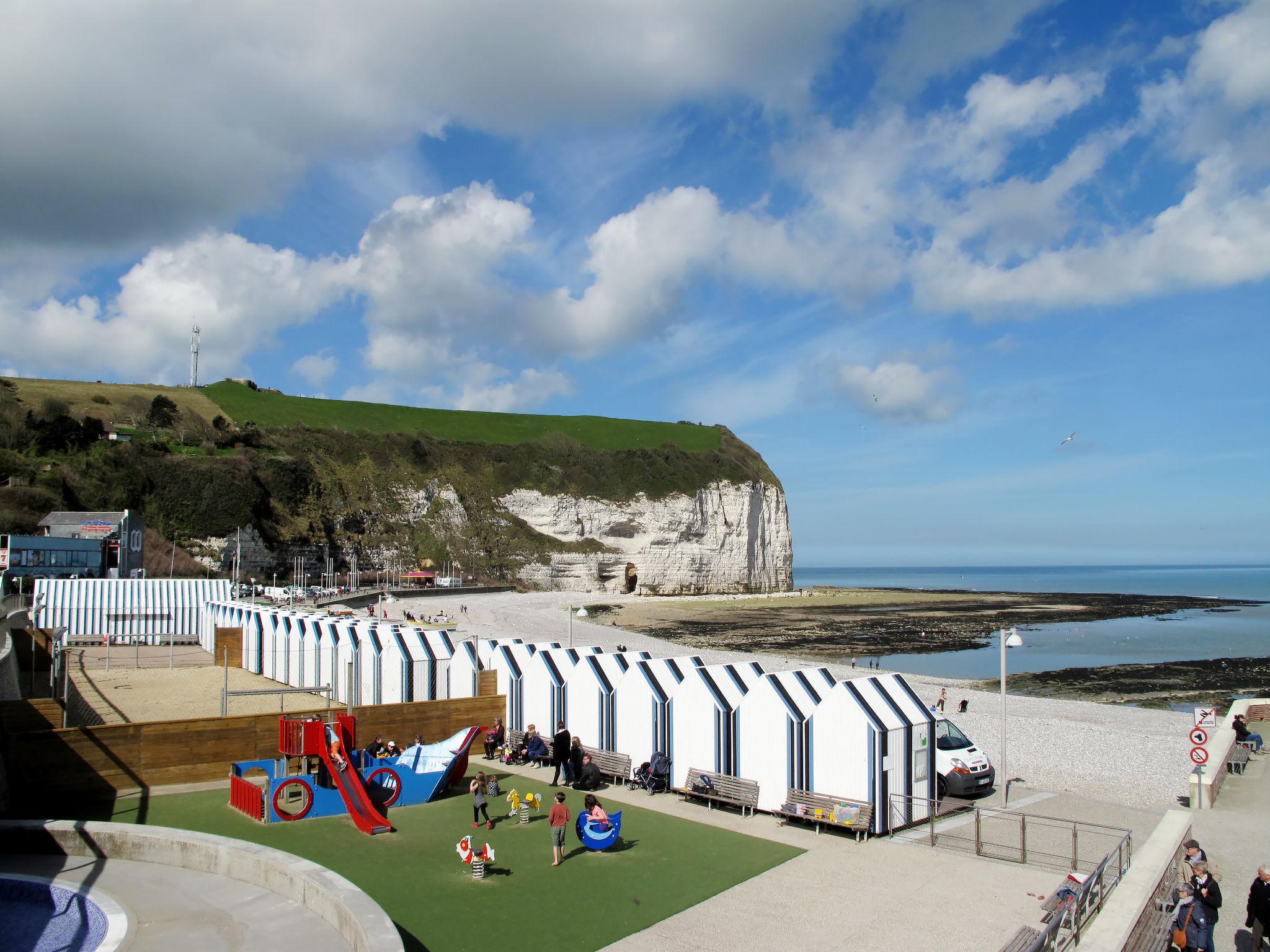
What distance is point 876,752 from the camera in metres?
13.1

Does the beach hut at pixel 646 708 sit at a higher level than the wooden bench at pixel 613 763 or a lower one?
higher

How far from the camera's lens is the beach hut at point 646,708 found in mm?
15984

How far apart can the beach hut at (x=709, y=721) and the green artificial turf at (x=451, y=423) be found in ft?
335

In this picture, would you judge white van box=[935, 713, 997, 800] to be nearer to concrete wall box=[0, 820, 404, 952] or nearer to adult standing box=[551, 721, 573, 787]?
adult standing box=[551, 721, 573, 787]


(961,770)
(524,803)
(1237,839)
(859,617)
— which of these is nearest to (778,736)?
(961,770)

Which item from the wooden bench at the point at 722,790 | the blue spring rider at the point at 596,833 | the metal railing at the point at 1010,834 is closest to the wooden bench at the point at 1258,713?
the metal railing at the point at 1010,834

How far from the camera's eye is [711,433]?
454 ft

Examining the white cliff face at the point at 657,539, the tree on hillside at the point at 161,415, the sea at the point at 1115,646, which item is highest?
the tree on hillside at the point at 161,415

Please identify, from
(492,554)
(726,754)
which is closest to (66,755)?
(726,754)

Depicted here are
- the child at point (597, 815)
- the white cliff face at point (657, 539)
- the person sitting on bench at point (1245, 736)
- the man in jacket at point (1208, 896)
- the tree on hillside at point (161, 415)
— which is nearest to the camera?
the man in jacket at point (1208, 896)

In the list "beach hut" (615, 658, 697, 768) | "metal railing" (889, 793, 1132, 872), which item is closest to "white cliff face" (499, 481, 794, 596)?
"beach hut" (615, 658, 697, 768)

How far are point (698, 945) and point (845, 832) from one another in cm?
493

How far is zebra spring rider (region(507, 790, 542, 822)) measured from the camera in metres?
13.6

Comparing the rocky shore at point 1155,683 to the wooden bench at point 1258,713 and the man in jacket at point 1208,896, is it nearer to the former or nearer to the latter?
the wooden bench at point 1258,713
